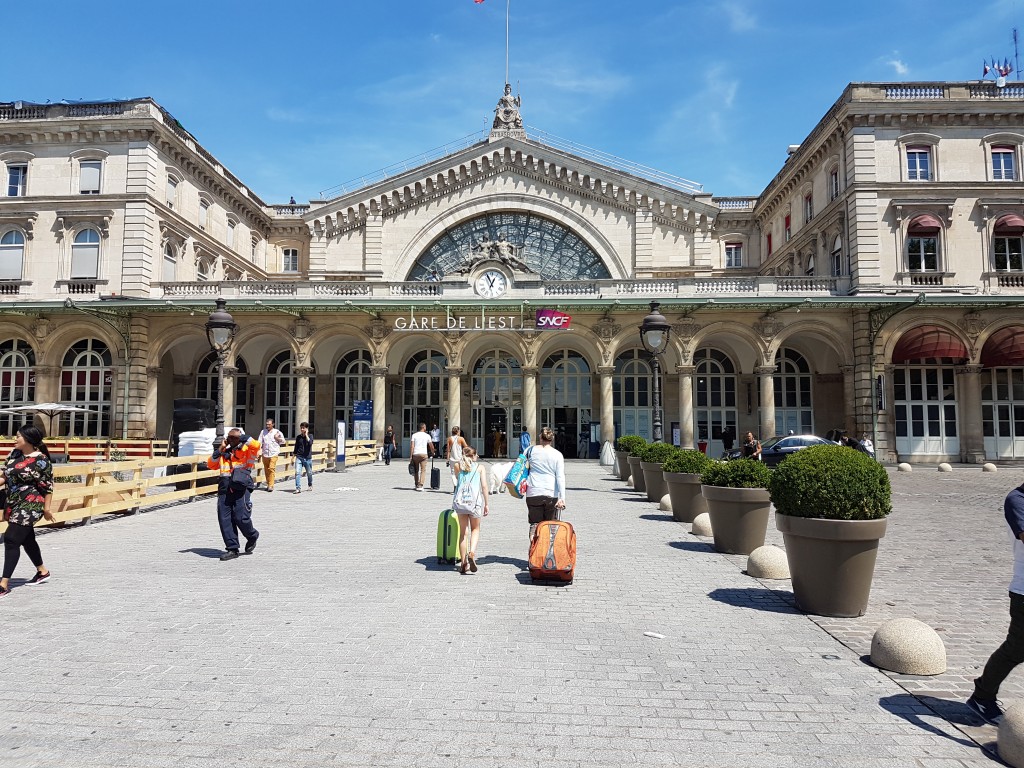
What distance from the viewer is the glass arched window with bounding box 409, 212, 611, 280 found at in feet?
116

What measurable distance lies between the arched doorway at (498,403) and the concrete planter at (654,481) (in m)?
17.1

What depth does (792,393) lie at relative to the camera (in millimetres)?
32406

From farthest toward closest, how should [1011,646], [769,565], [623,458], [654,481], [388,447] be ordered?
[388,447] < [623,458] < [654,481] < [769,565] < [1011,646]

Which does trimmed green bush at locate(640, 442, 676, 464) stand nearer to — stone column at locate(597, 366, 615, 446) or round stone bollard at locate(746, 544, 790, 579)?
round stone bollard at locate(746, 544, 790, 579)

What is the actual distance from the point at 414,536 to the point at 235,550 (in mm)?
Result: 2821

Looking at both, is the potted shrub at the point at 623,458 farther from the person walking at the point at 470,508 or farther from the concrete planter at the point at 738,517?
the person walking at the point at 470,508

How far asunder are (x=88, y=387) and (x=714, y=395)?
98.8 feet

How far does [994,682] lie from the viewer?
4152 millimetres

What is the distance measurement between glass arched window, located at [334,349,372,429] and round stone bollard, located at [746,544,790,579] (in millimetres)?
27456

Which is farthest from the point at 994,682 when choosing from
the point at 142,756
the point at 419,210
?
the point at 419,210

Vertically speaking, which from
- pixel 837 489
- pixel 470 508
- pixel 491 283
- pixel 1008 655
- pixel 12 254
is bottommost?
pixel 1008 655

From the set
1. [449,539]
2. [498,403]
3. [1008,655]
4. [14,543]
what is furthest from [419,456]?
[498,403]

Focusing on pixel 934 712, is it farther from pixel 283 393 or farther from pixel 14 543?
pixel 283 393

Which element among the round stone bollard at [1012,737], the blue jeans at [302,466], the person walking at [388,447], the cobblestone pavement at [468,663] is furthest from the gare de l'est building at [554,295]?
the round stone bollard at [1012,737]
